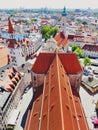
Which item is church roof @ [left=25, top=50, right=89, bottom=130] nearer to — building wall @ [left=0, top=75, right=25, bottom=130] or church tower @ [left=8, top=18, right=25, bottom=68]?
building wall @ [left=0, top=75, right=25, bottom=130]

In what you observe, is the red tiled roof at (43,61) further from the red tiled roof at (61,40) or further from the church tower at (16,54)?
the red tiled roof at (61,40)

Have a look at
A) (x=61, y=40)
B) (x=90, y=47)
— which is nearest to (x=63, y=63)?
(x=61, y=40)

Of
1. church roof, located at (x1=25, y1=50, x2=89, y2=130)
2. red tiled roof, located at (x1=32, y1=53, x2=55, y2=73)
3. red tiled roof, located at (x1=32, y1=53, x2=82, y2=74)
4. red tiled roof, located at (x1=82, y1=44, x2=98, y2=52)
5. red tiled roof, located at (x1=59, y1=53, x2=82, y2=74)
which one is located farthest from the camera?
red tiled roof, located at (x1=82, y1=44, x2=98, y2=52)

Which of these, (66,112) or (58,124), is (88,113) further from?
(58,124)

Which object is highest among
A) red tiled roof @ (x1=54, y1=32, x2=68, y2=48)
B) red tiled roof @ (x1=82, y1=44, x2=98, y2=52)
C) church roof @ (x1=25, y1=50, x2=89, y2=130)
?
church roof @ (x1=25, y1=50, x2=89, y2=130)

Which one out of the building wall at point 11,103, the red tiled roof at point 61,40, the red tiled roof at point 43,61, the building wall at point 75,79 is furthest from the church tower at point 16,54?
the red tiled roof at point 61,40

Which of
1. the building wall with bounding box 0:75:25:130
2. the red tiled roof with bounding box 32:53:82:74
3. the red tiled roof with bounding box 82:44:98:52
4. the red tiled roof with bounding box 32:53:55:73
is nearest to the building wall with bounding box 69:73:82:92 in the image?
the red tiled roof with bounding box 32:53:82:74

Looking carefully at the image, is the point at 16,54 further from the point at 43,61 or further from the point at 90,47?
the point at 90,47

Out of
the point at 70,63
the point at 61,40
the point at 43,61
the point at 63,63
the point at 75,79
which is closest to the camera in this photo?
the point at 70,63
